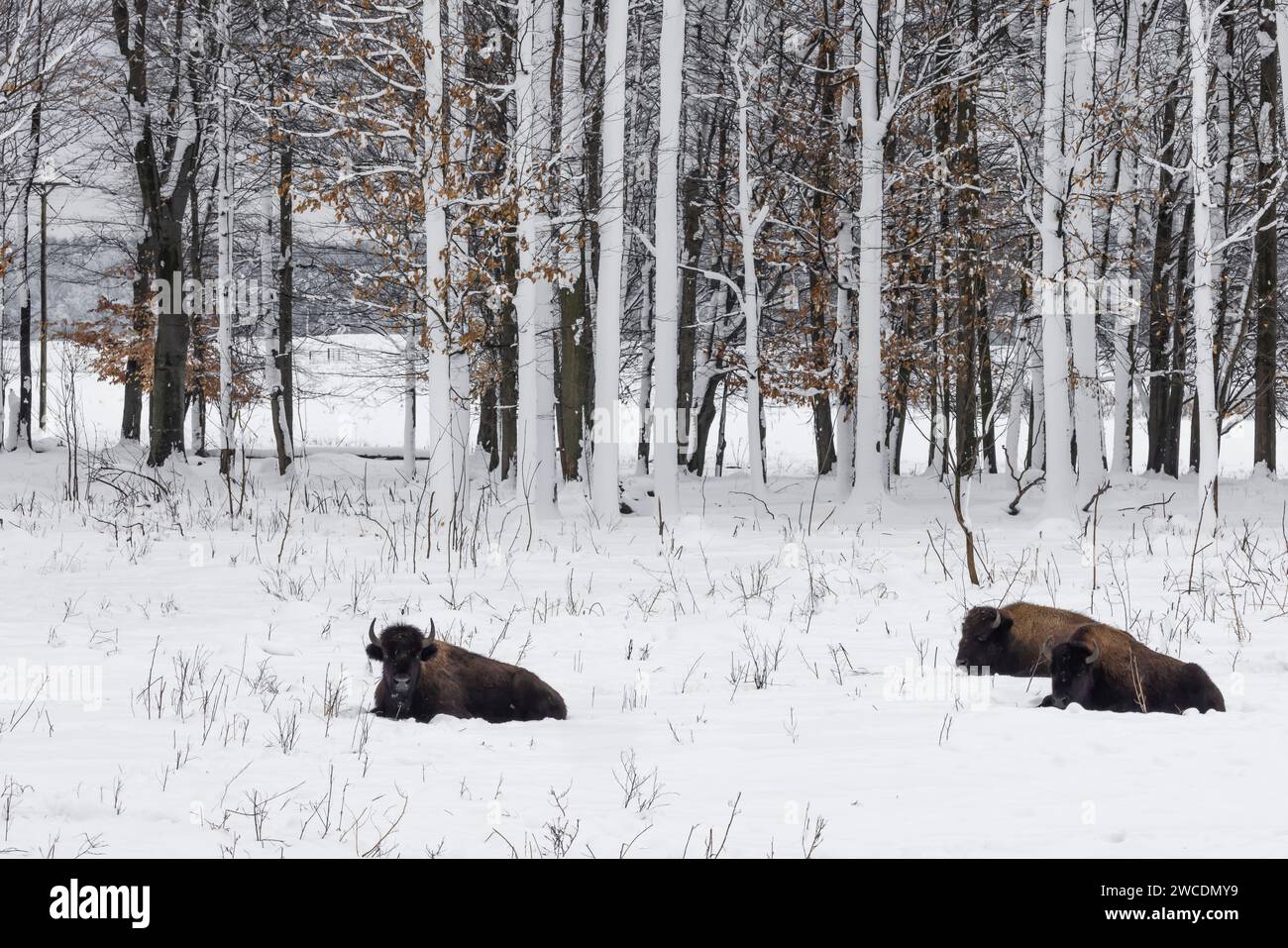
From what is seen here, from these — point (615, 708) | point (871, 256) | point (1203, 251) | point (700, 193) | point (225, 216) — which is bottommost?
Answer: point (615, 708)

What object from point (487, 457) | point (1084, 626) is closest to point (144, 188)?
point (487, 457)

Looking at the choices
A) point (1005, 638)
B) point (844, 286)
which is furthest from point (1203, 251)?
point (844, 286)

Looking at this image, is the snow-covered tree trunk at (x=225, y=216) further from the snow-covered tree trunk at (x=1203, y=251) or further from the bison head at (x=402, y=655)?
the bison head at (x=402, y=655)

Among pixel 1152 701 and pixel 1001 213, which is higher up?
pixel 1001 213

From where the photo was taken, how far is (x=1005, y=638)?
24.8 ft

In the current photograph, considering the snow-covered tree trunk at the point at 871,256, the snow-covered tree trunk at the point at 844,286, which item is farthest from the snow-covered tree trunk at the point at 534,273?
the snow-covered tree trunk at the point at 844,286

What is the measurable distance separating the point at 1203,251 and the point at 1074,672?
7.75 m

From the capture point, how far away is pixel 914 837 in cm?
424

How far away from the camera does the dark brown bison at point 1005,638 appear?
7.49m

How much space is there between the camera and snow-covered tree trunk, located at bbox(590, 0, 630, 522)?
15211 millimetres

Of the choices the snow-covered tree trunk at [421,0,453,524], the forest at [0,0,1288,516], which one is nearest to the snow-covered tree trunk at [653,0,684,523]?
the forest at [0,0,1288,516]

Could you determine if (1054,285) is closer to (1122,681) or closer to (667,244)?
(667,244)
